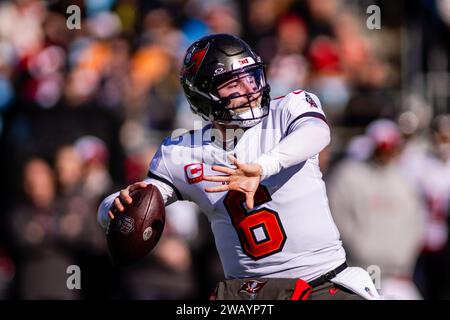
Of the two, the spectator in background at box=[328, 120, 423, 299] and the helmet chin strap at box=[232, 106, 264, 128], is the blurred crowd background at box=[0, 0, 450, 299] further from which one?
the helmet chin strap at box=[232, 106, 264, 128]

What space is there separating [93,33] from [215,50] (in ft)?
20.2

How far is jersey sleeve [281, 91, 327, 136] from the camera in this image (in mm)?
4969

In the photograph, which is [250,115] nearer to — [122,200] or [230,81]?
[230,81]

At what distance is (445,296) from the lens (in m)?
9.26

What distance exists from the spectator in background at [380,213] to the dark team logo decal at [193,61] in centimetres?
366

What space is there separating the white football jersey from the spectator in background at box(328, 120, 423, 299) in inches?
139

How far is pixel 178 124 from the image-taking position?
9797 millimetres

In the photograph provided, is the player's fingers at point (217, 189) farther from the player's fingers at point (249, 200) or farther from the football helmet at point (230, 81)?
Result: the football helmet at point (230, 81)

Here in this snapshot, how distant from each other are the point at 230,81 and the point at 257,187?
0.63 metres

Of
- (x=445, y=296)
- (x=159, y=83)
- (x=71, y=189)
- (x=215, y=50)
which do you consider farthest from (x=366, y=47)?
(x=215, y=50)

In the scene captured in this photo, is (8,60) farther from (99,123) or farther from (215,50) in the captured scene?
(215,50)

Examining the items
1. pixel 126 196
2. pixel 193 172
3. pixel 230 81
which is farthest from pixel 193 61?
pixel 126 196

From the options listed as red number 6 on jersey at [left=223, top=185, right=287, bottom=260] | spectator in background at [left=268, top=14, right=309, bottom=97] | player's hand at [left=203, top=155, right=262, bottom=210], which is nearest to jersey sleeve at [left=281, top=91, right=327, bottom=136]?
red number 6 on jersey at [left=223, top=185, right=287, bottom=260]

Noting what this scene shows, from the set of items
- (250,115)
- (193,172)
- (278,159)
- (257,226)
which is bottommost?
(257,226)
